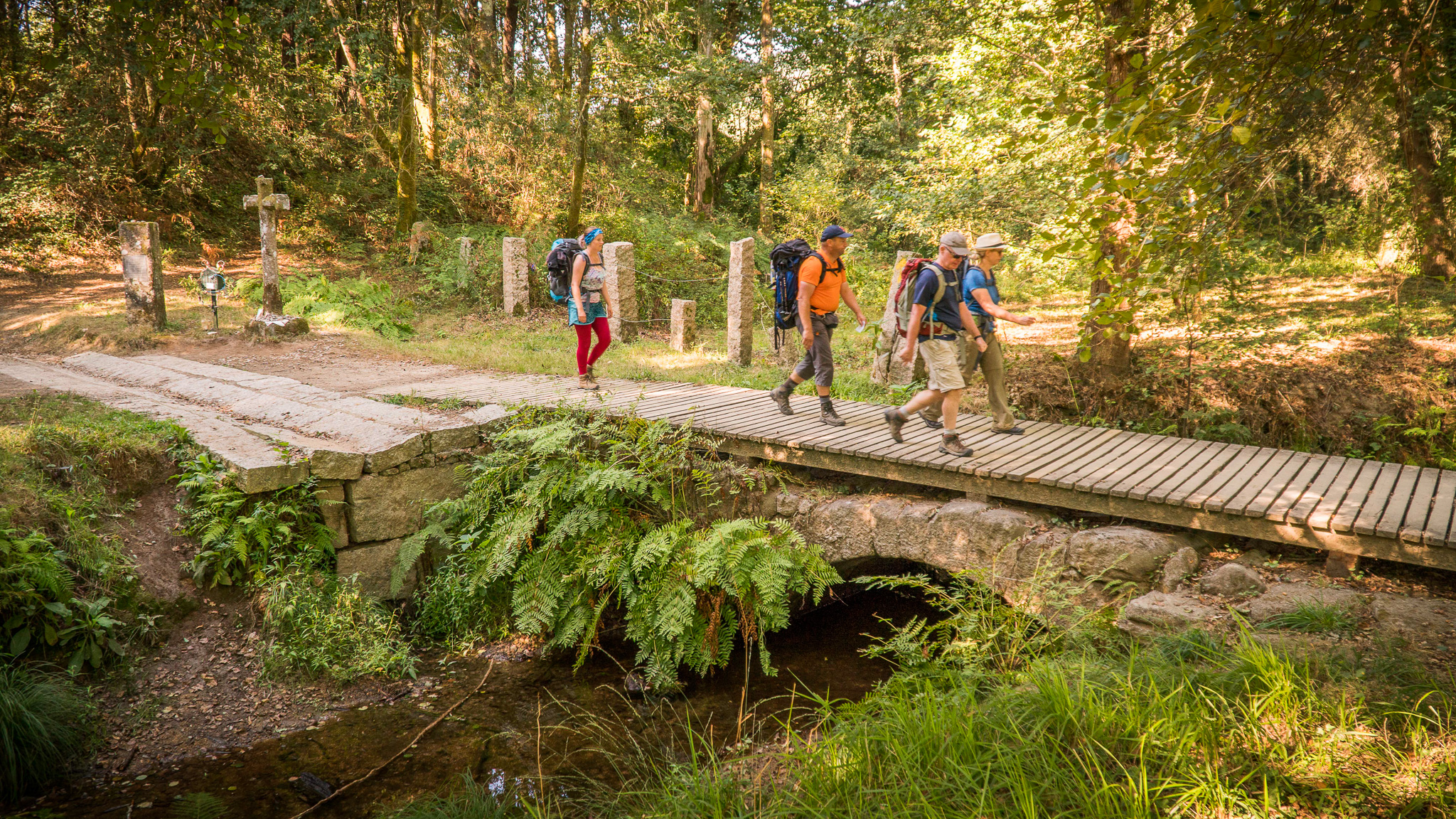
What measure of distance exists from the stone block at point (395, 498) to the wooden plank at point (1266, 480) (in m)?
6.02

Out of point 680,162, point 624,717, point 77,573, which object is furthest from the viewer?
point 680,162

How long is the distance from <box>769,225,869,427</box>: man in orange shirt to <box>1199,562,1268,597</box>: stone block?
319cm

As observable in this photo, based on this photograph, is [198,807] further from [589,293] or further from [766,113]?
[766,113]

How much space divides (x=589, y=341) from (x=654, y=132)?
1914cm

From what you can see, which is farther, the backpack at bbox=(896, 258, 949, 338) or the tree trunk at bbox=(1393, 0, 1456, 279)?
the backpack at bbox=(896, 258, 949, 338)

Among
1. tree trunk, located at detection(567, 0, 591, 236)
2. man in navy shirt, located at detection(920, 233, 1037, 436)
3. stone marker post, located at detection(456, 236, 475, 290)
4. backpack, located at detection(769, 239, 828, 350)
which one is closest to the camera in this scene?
man in navy shirt, located at detection(920, 233, 1037, 436)

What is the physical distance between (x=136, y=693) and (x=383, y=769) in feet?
5.78

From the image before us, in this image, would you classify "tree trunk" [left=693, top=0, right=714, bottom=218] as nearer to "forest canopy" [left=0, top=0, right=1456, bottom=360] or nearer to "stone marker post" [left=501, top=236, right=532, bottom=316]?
"forest canopy" [left=0, top=0, right=1456, bottom=360]

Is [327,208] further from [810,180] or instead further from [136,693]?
[136,693]

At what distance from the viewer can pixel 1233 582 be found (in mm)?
4793

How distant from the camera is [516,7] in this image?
2231cm

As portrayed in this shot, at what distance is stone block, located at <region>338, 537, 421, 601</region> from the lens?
655 centimetres

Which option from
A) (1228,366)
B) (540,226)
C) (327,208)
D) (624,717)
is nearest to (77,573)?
(624,717)

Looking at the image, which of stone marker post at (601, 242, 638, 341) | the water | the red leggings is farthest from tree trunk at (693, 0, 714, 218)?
the water
